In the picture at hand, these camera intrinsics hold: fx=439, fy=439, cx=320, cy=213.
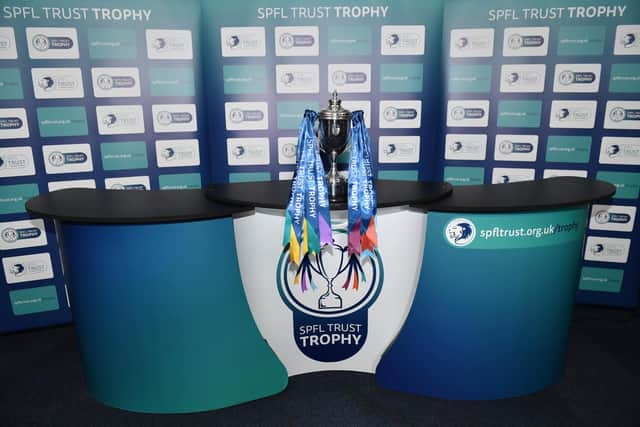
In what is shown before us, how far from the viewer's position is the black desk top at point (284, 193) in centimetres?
197

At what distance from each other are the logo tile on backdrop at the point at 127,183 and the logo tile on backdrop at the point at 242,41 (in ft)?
3.41

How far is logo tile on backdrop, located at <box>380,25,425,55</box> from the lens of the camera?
304cm

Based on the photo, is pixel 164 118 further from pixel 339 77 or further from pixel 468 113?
pixel 468 113

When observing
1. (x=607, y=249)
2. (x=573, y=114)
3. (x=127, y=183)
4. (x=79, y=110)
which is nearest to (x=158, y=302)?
(x=127, y=183)

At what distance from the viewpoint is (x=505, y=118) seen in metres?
3.12

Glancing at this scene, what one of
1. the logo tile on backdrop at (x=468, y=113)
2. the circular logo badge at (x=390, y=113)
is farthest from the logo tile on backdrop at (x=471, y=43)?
the circular logo badge at (x=390, y=113)

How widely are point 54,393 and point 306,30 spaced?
2.66 m

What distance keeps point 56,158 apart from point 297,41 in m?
1.78

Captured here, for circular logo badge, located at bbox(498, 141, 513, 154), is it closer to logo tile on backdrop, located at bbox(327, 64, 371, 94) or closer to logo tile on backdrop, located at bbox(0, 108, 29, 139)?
logo tile on backdrop, located at bbox(327, 64, 371, 94)

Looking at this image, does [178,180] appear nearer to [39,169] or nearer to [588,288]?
[39,169]

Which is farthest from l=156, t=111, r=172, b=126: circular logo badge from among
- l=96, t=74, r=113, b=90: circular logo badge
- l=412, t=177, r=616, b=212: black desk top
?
l=412, t=177, r=616, b=212: black desk top

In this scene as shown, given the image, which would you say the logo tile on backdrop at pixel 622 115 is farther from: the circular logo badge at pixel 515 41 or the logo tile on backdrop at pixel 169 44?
the logo tile on backdrop at pixel 169 44

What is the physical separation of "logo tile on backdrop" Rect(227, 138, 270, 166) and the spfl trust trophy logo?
4.06ft

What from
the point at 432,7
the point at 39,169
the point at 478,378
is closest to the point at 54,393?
the point at 39,169
